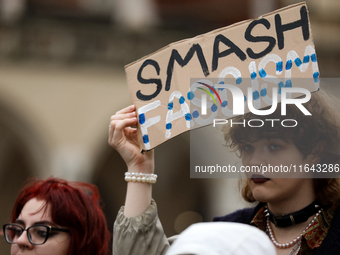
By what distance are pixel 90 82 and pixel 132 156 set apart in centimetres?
345

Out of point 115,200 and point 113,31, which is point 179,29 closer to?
point 113,31

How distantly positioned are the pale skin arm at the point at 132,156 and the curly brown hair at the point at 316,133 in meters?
0.35

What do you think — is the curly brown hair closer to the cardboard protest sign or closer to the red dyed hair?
the cardboard protest sign

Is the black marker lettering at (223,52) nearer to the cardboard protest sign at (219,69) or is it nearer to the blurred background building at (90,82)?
the cardboard protest sign at (219,69)

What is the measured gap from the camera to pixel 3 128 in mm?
4512

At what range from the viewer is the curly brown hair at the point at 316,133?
1.24 meters

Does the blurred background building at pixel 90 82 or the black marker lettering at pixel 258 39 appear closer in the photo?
the black marker lettering at pixel 258 39

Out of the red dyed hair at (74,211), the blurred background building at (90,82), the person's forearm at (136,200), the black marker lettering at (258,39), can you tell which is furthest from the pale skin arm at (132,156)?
the blurred background building at (90,82)

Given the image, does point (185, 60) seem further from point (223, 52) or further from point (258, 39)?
point (258, 39)

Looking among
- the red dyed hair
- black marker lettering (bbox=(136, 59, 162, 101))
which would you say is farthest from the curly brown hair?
the red dyed hair

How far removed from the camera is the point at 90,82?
4.73 metres

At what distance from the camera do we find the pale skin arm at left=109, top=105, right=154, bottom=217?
54.1 inches

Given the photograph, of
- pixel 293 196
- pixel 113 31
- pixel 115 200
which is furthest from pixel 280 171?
pixel 113 31

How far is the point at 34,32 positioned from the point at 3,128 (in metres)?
1.12
